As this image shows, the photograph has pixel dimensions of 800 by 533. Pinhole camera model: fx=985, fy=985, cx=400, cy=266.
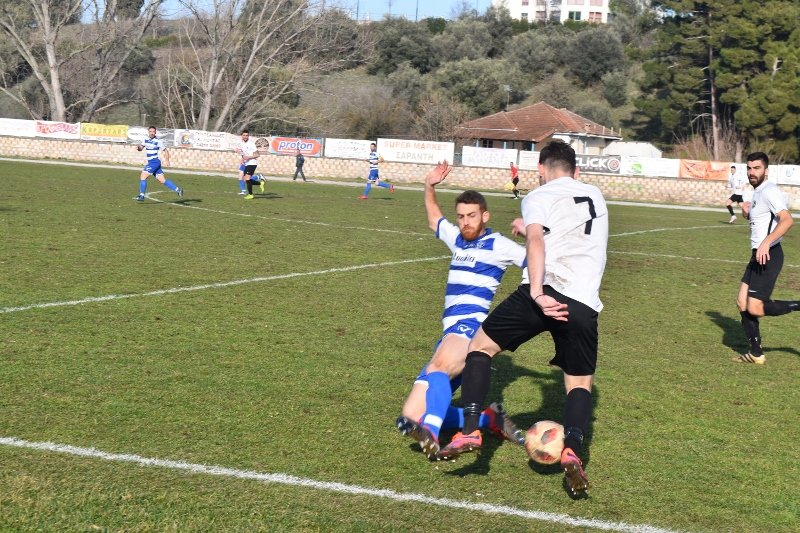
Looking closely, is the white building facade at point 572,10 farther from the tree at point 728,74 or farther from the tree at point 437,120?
the tree at point 437,120

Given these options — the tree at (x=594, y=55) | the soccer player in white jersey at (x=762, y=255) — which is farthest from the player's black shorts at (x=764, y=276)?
the tree at (x=594, y=55)

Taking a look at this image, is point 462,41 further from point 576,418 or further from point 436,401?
point 576,418

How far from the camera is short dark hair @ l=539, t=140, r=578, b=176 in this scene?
18.6 feet

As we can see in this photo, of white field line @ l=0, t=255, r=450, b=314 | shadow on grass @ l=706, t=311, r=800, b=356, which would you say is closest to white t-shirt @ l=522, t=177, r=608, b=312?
shadow on grass @ l=706, t=311, r=800, b=356

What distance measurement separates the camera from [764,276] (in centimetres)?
987

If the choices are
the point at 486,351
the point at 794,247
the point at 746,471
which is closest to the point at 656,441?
the point at 746,471

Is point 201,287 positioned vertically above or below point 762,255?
below

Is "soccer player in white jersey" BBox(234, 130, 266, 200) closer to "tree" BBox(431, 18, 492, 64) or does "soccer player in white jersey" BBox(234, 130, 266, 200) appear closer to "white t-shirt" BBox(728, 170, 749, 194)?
"white t-shirt" BBox(728, 170, 749, 194)

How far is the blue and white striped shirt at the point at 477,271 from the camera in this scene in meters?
6.10

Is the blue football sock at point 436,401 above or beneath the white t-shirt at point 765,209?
beneath

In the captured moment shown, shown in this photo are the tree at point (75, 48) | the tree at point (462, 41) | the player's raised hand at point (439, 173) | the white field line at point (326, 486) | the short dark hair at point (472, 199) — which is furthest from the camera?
the tree at point (462, 41)

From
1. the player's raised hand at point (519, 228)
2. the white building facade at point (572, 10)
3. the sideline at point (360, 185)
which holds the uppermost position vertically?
the white building facade at point (572, 10)

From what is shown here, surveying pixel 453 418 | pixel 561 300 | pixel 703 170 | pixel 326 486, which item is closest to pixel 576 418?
pixel 561 300

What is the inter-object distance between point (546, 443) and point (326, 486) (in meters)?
1.25
